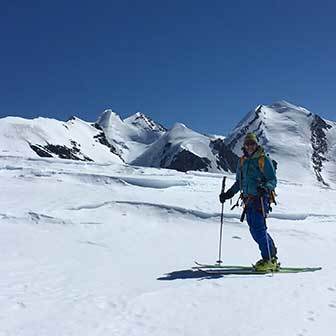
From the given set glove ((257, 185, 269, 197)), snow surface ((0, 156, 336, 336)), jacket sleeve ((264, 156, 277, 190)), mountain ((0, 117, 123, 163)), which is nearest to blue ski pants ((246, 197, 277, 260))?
glove ((257, 185, 269, 197))

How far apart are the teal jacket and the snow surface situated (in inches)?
55.0

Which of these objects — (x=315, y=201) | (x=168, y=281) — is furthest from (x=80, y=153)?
(x=168, y=281)

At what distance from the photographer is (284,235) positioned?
1217 cm

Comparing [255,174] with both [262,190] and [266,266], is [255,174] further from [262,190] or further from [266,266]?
[266,266]

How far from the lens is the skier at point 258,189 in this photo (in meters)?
8.00

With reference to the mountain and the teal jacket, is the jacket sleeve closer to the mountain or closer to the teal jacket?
the teal jacket

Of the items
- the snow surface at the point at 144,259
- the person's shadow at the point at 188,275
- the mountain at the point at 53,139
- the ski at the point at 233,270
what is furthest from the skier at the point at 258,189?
the mountain at the point at 53,139

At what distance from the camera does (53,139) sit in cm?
13000

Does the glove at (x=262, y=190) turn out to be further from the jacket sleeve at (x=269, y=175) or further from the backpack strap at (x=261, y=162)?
the backpack strap at (x=261, y=162)

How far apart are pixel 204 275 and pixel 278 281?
1.06 meters

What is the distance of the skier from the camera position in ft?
26.2

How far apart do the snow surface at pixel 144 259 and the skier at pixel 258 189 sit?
672mm

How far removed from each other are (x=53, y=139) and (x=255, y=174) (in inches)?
4943

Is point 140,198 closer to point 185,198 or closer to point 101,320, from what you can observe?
point 185,198
